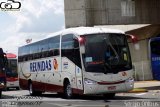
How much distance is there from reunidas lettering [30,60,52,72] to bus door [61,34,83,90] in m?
2.50

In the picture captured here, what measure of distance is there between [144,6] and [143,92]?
42.6 feet

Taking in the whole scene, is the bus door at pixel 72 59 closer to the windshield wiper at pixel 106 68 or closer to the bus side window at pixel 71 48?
the bus side window at pixel 71 48

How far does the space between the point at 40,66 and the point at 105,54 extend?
283 inches

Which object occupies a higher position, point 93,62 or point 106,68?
point 93,62

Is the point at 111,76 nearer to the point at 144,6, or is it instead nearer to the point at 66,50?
the point at 66,50

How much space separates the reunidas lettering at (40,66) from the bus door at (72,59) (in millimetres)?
2500

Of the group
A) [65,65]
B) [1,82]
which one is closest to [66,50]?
[65,65]

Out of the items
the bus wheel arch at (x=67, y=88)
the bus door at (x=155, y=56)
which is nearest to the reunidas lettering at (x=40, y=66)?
the bus wheel arch at (x=67, y=88)

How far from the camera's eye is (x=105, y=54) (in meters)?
22.0

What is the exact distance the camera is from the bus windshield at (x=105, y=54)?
21891mm

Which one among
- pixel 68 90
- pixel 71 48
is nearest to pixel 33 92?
pixel 68 90

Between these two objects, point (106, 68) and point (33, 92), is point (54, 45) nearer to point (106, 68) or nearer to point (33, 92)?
point (106, 68)

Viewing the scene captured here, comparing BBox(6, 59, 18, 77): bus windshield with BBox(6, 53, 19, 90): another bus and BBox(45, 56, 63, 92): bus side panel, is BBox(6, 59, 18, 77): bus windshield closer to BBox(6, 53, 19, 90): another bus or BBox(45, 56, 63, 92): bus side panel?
BBox(6, 53, 19, 90): another bus

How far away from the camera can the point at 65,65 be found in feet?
79.2
